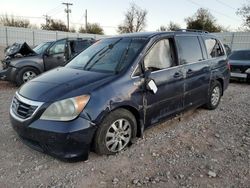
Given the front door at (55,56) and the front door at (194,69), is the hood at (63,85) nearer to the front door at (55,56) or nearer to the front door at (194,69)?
the front door at (194,69)

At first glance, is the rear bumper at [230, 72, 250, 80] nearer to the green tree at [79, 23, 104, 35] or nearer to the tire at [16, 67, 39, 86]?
the tire at [16, 67, 39, 86]

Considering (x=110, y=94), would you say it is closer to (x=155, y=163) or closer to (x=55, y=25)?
(x=155, y=163)

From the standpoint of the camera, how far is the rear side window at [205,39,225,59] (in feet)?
18.1

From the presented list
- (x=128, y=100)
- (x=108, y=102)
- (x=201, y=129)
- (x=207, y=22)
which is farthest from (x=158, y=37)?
(x=207, y=22)

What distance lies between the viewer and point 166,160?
3527 millimetres

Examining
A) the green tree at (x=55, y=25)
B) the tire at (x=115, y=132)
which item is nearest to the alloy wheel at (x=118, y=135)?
the tire at (x=115, y=132)

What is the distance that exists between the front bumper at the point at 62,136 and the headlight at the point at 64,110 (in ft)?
0.20

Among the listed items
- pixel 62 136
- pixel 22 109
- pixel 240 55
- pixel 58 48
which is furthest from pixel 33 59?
pixel 240 55

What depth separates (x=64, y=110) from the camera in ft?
10.3

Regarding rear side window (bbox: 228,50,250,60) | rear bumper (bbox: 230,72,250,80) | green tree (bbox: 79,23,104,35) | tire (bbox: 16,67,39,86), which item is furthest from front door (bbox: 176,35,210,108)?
green tree (bbox: 79,23,104,35)

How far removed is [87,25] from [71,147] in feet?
180

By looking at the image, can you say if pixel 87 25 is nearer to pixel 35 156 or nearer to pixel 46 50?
pixel 46 50

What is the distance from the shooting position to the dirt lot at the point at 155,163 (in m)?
3.03

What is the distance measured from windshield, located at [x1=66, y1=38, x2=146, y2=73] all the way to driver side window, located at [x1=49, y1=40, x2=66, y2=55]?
4.94 metres
